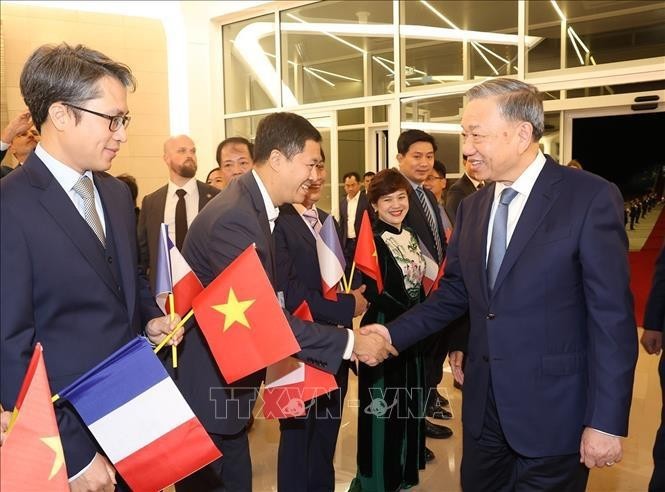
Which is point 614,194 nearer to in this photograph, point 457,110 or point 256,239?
point 256,239

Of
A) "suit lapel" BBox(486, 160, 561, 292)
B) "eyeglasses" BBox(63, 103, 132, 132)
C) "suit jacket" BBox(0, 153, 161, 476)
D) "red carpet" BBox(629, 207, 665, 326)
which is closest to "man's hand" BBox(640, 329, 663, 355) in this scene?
"suit lapel" BBox(486, 160, 561, 292)

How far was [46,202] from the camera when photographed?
1.42 m

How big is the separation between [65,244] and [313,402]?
5.09 ft

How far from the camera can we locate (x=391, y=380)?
2951 millimetres

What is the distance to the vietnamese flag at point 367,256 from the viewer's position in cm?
293

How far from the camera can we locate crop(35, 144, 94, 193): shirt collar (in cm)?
149

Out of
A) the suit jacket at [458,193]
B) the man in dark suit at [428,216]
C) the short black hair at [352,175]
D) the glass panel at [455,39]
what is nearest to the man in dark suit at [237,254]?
the man in dark suit at [428,216]

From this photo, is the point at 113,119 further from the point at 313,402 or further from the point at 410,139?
the point at 410,139

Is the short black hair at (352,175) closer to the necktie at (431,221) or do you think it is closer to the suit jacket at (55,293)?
the necktie at (431,221)

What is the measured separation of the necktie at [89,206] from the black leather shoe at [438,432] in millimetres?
2703

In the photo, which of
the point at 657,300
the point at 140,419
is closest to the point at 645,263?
the point at 657,300

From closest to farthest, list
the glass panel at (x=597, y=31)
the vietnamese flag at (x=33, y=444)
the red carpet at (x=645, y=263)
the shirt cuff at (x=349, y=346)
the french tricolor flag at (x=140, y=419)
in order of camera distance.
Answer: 1. the vietnamese flag at (x=33, y=444)
2. the french tricolor flag at (x=140, y=419)
3. the shirt cuff at (x=349, y=346)
4. the glass panel at (x=597, y=31)
5. the red carpet at (x=645, y=263)

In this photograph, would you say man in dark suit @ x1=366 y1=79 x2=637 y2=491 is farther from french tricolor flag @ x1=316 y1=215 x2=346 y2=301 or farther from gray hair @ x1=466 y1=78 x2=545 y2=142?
french tricolor flag @ x1=316 y1=215 x2=346 y2=301

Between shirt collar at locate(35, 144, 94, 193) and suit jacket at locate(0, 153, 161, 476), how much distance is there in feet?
0.07
